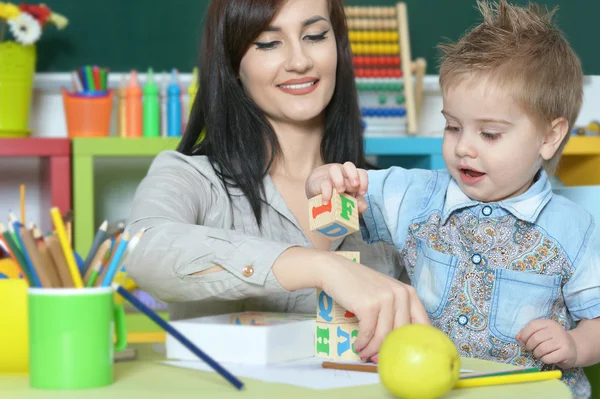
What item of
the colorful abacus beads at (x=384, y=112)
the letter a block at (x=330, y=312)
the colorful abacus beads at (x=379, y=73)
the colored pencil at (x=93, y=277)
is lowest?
the letter a block at (x=330, y=312)

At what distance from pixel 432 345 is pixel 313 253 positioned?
0.77 feet

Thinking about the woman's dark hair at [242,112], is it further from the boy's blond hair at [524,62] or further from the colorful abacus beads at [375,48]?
the colorful abacus beads at [375,48]

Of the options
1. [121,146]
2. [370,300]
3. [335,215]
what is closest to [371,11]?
[121,146]

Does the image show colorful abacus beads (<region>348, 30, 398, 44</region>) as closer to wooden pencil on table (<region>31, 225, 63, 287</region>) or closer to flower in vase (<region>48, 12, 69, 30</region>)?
flower in vase (<region>48, 12, 69, 30</region>)

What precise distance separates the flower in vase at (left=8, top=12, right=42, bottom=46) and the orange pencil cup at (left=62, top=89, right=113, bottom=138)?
0.22 metres

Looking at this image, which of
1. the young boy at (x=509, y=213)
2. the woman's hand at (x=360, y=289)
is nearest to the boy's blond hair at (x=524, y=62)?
the young boy at (x=509, y=213)

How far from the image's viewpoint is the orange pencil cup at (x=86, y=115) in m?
2.57

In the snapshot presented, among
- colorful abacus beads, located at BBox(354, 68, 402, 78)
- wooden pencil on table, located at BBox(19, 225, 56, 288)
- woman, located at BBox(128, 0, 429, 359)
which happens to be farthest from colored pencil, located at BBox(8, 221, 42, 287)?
colorful abacus beads, located at BBox(354, 68, 402, 78)

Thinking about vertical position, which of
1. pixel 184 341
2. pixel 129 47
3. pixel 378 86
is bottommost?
pixel 184 341

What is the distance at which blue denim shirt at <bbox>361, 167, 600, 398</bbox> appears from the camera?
4.18 ft

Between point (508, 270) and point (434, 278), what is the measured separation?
0.40ft

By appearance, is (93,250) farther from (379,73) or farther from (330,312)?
(379,73)

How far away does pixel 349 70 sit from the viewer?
1.75 m

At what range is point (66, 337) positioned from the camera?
80 centimetres
